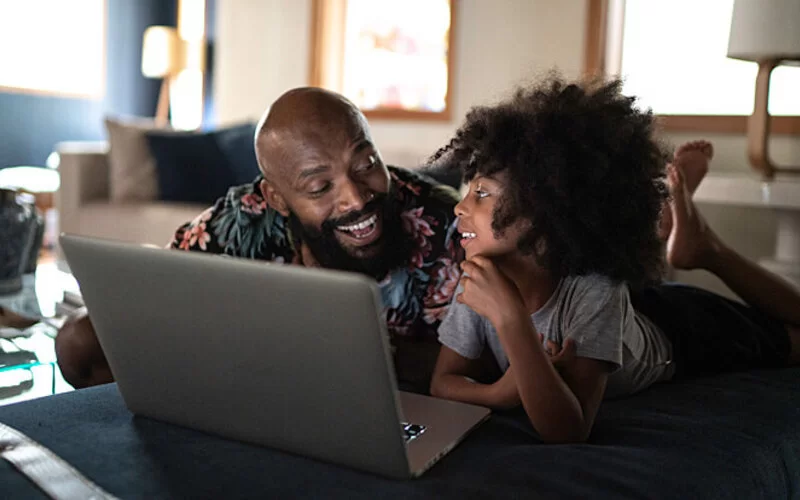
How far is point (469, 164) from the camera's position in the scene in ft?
3.99

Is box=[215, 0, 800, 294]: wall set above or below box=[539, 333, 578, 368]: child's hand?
above

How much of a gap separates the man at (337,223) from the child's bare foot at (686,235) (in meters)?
0.45

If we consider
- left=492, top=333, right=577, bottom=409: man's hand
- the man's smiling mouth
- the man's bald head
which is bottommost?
left=492, top=333, right=577, bottom=409: man's hand

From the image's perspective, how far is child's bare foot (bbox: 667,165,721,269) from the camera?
1.65 metres

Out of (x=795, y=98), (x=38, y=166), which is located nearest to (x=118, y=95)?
(x=38, y=166)

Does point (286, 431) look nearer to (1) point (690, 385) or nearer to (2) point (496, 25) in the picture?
(1) point (690, 385)

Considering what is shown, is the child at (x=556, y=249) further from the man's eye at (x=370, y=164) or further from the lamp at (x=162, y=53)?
the lamp at (x=162, y=53)

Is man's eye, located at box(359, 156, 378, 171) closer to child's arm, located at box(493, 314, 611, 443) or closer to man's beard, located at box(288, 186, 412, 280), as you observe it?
man's beard, located at box(288, 186, 412, 280)

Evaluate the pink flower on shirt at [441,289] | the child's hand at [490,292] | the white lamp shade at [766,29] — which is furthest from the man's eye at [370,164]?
the white lamp shade at [766,29]

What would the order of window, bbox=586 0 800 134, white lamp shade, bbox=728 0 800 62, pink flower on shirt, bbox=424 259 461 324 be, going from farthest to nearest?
1. window, bbox=586 0 800 134
2. white lamp shade, bbox=728 0 800 62
3. pink flower on shirt, bbox=424 259 461 324

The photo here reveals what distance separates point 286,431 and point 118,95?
251 inches

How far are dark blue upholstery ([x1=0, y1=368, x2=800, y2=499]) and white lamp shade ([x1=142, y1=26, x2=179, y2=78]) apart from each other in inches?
204

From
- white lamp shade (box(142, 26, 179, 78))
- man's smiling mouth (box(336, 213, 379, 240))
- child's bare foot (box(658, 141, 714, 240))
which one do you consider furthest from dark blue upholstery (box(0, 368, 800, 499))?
white lamp shade (box(142, 26, 179, 78))

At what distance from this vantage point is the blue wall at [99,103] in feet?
19.4
